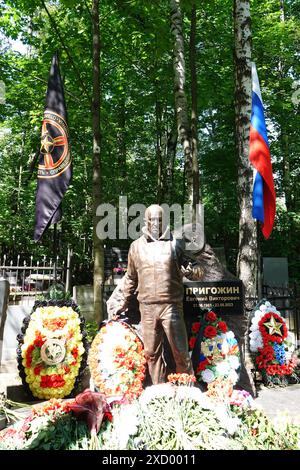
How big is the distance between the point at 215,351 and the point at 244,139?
3727 mm

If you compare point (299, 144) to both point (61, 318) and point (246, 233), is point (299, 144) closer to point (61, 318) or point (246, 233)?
point (246, 233)

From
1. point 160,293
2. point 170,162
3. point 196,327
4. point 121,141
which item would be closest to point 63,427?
point 160,293

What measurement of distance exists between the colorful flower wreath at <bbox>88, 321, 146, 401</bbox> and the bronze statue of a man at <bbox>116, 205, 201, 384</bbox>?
17 centimetres

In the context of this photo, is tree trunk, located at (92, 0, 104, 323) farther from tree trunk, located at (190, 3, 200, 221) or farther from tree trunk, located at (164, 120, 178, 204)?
tree trunk, located at (164, 120, 178, 204)

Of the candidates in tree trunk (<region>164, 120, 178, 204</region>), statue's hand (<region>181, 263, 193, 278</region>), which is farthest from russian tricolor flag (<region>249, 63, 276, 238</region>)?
tree trunk (<region>164, 120, 178, 204</region>)

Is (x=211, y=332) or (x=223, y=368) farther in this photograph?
(x=211, y=332)

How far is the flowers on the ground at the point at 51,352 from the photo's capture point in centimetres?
512

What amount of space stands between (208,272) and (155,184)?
1530 centimetres

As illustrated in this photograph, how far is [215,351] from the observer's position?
16.7ft

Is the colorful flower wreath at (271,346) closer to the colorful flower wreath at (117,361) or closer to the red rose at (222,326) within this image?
the red rose at (222,326)

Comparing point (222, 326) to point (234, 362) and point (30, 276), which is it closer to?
point (234, 362)

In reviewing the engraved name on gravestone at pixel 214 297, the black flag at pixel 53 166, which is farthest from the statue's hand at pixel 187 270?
the black flag at pixel 53 166
